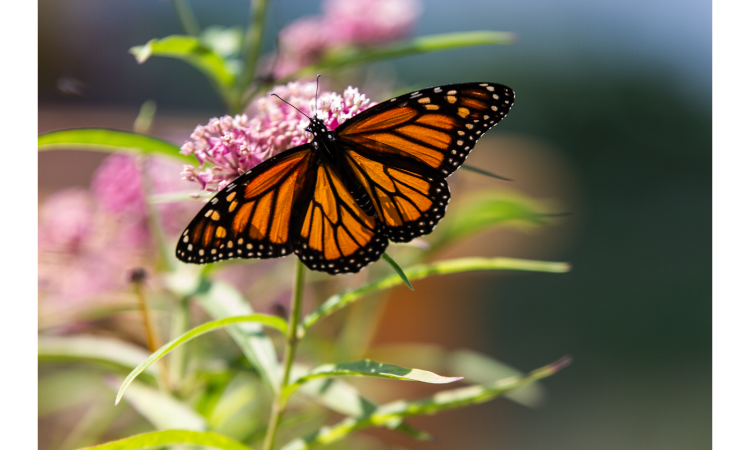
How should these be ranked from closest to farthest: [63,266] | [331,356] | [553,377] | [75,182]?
1. [331,356]
2. [63,266]
3. [75,182]
4. [553,377]

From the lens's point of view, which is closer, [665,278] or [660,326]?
[660,326]

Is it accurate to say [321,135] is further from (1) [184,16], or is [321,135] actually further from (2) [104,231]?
(2) [104,231]

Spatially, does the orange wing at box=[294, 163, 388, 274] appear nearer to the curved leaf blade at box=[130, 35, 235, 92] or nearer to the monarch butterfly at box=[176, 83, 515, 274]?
the monarch butterfly at box=[176, 83, 515, 274]

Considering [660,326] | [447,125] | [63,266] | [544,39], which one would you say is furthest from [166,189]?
[544,39]

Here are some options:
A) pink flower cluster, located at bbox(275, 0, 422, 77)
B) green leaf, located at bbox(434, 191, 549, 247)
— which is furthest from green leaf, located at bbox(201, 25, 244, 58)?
green leaf, located at bbox(434, 191, 549, 247)

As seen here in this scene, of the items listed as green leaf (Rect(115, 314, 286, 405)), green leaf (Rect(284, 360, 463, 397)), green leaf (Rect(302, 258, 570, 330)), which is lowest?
green leaf (Rect(284, 360, 463, 397))

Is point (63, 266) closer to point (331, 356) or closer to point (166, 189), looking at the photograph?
point (166, 189)

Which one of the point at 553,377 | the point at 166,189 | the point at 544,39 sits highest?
the point at 544,39
